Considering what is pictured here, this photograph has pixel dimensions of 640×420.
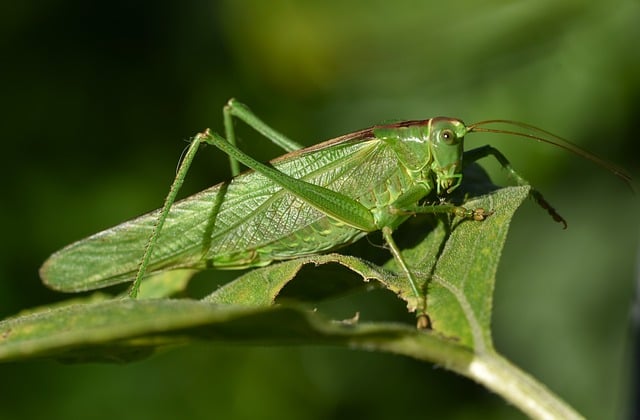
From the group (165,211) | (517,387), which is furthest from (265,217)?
(517,387)

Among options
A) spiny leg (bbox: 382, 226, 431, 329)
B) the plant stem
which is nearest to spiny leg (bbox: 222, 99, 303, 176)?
spiny leg (bbox: 382, 226, 431, 329)

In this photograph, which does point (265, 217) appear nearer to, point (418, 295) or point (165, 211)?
point (165, 211)

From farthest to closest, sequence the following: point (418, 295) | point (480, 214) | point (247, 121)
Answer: point (247, 121)
point (480, 214)
point (418, 295)

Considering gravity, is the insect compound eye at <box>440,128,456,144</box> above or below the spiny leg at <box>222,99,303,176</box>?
below

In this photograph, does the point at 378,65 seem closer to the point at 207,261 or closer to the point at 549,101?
the point at 549,101

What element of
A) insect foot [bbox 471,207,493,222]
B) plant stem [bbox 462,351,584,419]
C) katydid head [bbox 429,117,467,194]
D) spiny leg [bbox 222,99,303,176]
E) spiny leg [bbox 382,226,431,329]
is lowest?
plant stem [bbox 462,351,584,419]

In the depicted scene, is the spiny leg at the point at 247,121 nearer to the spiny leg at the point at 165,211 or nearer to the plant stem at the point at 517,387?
the spiny leg at the point at 165,211

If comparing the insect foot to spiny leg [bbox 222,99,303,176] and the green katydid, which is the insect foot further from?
spiny leg [bbox 222,99,303,176]
